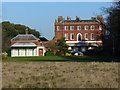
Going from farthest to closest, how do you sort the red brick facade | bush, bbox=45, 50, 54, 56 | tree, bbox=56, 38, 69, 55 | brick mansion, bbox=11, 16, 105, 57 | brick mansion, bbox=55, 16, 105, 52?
the red brick facade → brick mansion, bbox=55, 16, 105, 52 → brick mansion, bbox=11, 16, 105, 57 → tree, bbox=56, 38, 69, 55 → bush, bbox=45, 50, 54, 56

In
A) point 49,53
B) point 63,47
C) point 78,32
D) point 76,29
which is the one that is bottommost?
point 49,53

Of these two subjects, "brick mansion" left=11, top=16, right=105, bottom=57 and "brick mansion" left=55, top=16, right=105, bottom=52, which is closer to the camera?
"brick mansion" left=11, top=16, right=105, bottom=57

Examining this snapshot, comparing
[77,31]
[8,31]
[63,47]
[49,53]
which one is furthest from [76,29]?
[8,31]

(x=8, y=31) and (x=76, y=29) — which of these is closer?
(x=76, y=29)

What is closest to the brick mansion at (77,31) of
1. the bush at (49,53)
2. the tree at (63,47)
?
the tree at (63,47)

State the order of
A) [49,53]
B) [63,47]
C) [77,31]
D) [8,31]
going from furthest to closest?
[8,31]
[77,31]
[63,47]
[49,53]

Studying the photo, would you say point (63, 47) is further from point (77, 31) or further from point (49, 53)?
point (77, 31)

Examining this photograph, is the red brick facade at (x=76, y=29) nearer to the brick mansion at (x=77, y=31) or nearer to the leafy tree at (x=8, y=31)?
the brick mansion at (x=77, y=31)

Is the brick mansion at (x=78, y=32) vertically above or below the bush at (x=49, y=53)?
above

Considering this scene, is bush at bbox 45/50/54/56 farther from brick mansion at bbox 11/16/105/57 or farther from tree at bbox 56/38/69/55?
brick mansion at bbox 11/16/105/57

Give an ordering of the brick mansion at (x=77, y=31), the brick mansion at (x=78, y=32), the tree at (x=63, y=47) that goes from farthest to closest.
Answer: the brick mansion at (x=77, y=31) < the brick mansion at (x=78, y=32) < the tree at (x=63, y=47)

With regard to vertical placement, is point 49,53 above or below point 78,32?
below

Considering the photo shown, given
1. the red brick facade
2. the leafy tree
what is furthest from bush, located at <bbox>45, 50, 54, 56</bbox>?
the red brick facade

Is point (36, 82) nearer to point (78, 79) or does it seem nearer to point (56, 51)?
point (78, 79)
